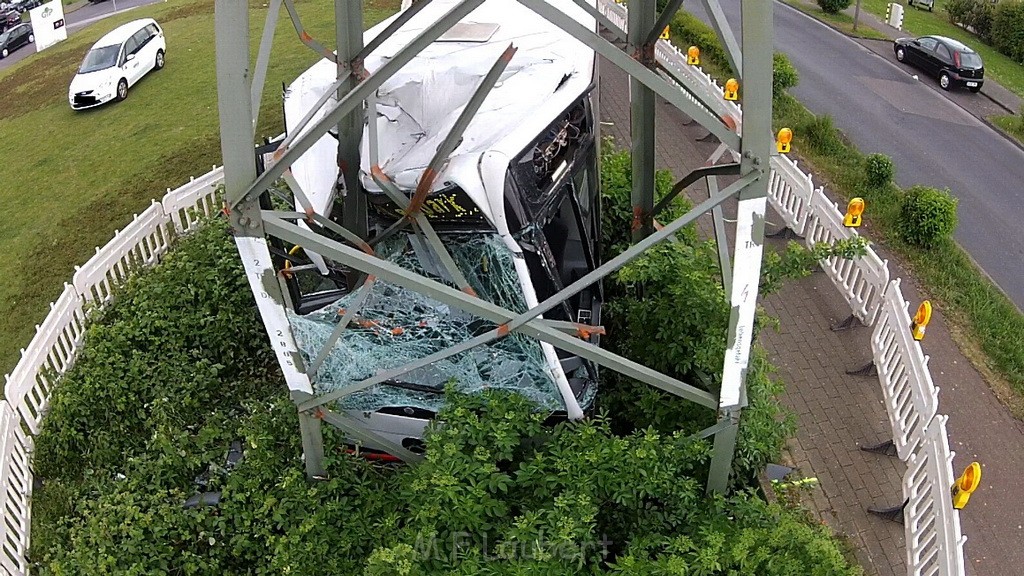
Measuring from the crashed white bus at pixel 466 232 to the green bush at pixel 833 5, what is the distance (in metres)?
17.2

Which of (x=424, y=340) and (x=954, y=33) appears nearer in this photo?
(x=424, y=340)

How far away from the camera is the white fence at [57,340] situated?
537cm

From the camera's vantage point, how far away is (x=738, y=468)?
449cm

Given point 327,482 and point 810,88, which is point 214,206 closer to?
point 327,482

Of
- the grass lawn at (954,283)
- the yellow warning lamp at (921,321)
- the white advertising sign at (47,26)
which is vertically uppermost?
the yellow warning lamp at (921,321)

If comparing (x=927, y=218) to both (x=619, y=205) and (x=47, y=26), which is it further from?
(x=47, y=26)

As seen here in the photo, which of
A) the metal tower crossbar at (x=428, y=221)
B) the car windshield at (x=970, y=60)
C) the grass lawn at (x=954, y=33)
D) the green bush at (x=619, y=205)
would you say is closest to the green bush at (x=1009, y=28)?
the grass lawn at (x=954, y=33)

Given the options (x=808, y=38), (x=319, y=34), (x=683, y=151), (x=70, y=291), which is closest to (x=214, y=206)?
(x=70, y=291)

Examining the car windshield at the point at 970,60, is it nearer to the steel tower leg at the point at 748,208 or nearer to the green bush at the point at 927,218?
the green bush at the point at 927,218

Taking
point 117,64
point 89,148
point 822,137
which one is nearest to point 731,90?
point 822,137

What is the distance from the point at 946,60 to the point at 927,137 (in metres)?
3.71

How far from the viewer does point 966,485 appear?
4.67 metres

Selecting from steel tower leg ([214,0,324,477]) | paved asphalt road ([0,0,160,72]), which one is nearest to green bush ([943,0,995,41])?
steel tower leg ([214,0,324,477])

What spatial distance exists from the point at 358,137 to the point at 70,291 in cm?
388
